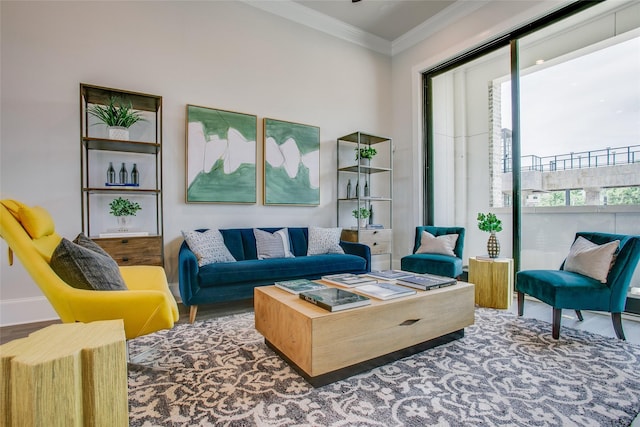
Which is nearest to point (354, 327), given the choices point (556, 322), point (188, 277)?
point (188, 277)

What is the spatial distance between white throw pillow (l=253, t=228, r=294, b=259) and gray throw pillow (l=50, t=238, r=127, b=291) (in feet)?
5.61

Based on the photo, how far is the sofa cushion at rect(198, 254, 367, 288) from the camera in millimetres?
2625

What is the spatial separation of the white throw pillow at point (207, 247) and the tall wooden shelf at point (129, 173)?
0.92 ft

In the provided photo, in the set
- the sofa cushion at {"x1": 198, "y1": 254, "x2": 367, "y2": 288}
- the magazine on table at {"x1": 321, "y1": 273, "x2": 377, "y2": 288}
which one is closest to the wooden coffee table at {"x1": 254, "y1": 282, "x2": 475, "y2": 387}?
the magazine on table at {"x1": 321, "y1": 273, "x2": 377, "y2": 288}

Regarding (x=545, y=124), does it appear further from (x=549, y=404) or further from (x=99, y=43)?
(x=99, y=43)

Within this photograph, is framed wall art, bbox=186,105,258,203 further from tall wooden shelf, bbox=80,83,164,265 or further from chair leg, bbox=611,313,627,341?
chair leg, bbox=611,313,627,341

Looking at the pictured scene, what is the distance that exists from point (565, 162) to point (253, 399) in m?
3.63

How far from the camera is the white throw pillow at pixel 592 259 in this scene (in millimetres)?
2271

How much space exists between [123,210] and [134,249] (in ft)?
1.37

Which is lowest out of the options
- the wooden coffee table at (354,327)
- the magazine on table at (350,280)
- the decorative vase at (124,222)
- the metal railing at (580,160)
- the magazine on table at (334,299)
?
the wooden coffee table at (354,327)

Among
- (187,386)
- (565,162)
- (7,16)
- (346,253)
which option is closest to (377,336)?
(187,386)

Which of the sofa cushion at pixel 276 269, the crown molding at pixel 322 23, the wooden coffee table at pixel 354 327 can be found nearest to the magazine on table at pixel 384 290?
the wooden coffee table at pixel 354 327

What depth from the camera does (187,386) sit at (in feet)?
5.31

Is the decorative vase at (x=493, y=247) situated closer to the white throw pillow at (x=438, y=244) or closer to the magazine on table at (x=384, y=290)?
the white throw pillow at (x=438, y=244)
